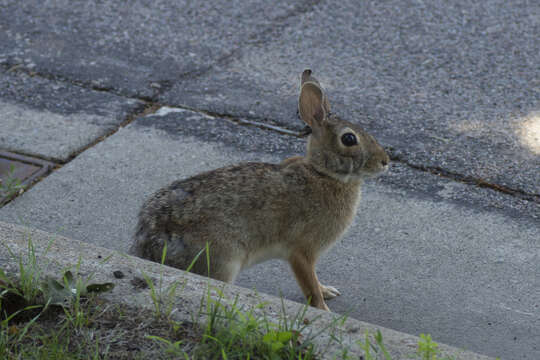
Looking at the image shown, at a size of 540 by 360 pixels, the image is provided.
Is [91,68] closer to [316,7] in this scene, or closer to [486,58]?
[316,7]

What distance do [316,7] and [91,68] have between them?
2315mm

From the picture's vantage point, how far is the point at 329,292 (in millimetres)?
4008

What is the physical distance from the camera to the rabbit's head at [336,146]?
3.99 meters

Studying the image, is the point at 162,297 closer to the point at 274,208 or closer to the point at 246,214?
the point at 246,214

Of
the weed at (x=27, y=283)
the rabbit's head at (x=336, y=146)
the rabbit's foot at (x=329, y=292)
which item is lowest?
the weed at (x=27, y=283)

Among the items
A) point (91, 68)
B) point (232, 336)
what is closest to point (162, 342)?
point (232, 336)

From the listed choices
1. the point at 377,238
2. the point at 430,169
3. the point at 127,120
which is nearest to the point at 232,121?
the point at 127,120

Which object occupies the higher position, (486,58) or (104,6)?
(486,58)

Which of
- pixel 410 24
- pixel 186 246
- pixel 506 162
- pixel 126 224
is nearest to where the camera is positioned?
pixel 186 246

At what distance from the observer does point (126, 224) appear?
14.7 ft

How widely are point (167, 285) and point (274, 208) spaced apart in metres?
1.02

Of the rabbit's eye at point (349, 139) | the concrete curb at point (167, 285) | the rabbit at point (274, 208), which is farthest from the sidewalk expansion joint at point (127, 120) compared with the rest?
the rabbit's eye at point (349, 139)

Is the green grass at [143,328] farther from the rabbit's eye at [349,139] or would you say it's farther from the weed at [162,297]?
the rabbit's eye at [349,139]

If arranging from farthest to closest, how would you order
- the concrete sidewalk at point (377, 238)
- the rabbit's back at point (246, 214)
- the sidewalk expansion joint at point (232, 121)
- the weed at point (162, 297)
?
the sidewalk expansion joint at point (232, 121) < the concrete sidewalk at point (377, 238) < the rabbit's back at point (246, 214) < the weed at point (162, 297)
